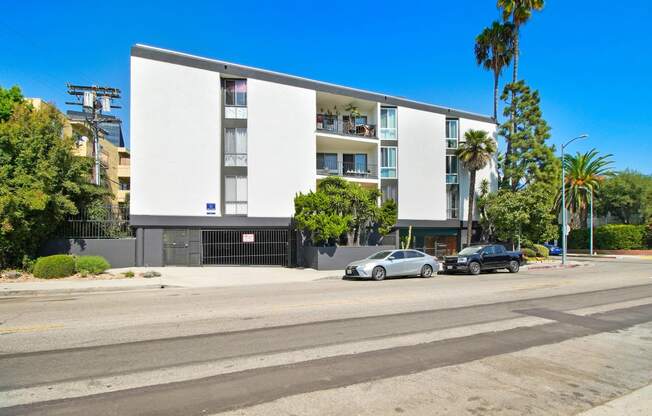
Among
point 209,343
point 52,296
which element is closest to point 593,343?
point 209,343

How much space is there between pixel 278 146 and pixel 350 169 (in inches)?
262

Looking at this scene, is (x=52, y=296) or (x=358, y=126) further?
(x=358, y=126)

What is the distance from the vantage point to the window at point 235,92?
25.8 m

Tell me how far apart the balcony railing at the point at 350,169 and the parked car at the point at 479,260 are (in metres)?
9.64

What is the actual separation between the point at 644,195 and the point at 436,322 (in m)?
52.9

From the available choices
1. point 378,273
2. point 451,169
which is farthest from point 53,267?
point 451,169

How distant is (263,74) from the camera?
26.1 metres

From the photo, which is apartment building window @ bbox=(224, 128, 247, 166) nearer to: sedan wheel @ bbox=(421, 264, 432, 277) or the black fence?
the black fence

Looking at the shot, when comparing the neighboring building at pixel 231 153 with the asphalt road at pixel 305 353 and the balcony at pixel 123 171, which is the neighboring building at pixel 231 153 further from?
the balcony at pixel 123 171

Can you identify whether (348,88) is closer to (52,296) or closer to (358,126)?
(358,126)

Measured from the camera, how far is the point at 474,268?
70.3 ft

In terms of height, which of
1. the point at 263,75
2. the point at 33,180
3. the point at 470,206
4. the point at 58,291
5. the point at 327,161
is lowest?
the point at 58,291

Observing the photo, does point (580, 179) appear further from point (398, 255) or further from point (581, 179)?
point (398, 255)

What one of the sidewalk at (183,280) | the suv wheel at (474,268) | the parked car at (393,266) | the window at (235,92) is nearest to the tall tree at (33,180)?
the sidewalk at (183,280)
